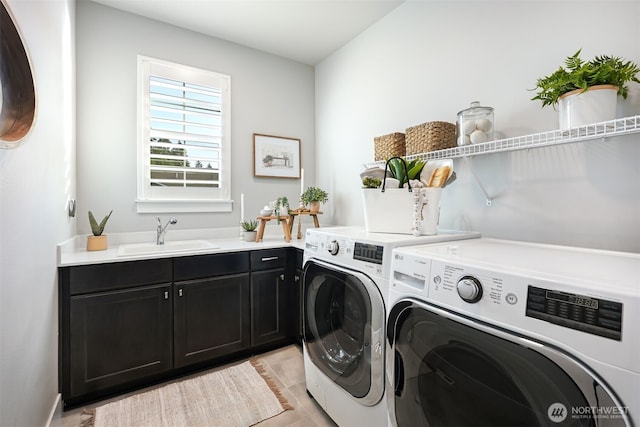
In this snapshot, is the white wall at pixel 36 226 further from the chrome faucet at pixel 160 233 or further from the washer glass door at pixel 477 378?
the washer glass door at pixel 477 378

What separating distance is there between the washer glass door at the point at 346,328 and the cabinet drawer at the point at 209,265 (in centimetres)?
67

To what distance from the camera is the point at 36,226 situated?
4.22 ft

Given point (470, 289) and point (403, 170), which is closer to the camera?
point (470, 289)

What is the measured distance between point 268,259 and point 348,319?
1.04 m

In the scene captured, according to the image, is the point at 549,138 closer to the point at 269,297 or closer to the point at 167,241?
the point at 269,297

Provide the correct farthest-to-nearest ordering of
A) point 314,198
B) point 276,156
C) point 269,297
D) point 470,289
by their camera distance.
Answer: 1. point 276,156
2. point 314,198
3. point 269,297
4. point 470,289

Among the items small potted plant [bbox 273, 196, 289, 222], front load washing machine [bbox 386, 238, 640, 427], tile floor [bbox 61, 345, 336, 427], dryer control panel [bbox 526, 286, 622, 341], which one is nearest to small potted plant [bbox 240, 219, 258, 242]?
small potted plant [bbox 273, 196, 289, 222]

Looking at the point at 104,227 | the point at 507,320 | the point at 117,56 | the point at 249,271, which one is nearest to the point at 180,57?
the point at 117,56

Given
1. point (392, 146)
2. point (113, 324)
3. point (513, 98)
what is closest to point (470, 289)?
point (513, 98)

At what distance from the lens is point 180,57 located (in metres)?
2.61

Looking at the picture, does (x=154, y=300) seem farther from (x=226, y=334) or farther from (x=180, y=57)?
(x=180, y=57)

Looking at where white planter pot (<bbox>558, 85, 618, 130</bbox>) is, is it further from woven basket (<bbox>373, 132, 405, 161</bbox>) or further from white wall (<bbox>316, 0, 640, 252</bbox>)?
woven basket (<bbox>373, 132, 405, 161</bbox>)

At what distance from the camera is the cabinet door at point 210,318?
2.00 meters

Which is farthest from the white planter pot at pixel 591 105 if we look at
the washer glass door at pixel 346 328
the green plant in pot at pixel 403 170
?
the washer glass door at pixel 346 328
